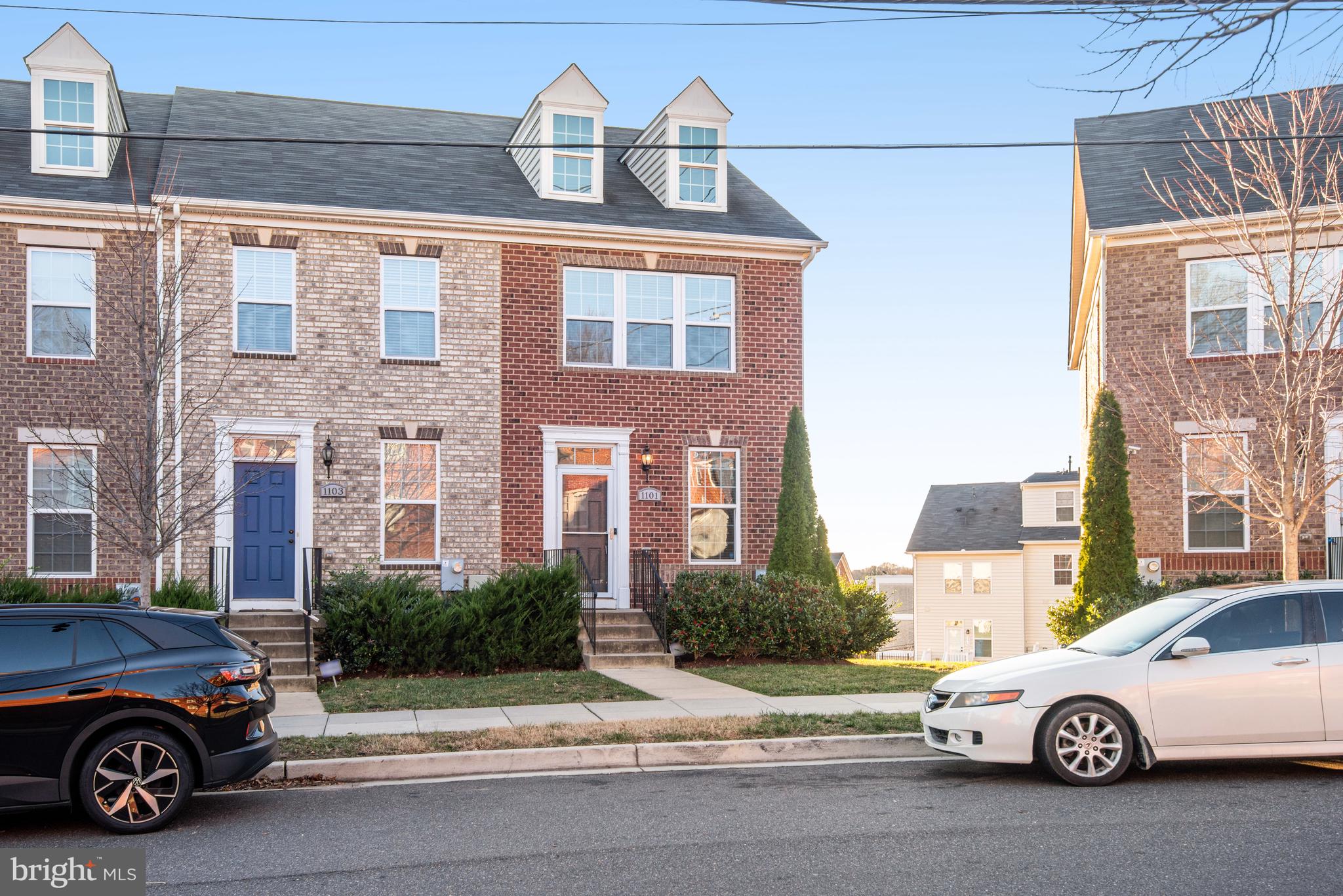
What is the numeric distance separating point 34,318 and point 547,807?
510 inches

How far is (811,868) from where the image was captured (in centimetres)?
643

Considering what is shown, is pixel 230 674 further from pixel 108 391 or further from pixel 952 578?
pixel 952 578

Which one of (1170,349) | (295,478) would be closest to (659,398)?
(295,478)

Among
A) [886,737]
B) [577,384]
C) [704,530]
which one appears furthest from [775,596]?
[886,737]

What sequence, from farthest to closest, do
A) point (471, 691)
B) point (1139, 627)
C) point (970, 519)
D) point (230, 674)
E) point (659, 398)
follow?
point (970, 519) → point (659, 398) → point (471, 691) → point (1139, 627) → point (230, 674)

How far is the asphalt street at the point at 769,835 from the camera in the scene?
6.21 m

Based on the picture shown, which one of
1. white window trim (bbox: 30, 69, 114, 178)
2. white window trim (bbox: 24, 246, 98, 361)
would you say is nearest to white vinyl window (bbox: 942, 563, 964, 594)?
white window trim (bbox: 24, 246, 98, 361)

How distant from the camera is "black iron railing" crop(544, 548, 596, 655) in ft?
54.6

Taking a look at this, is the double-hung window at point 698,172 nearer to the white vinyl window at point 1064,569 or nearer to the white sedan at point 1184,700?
the white sedan at point 1184,700

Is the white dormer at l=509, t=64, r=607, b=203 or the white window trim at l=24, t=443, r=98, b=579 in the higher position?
the white dormer at l=509, t=64, r=607, b=203

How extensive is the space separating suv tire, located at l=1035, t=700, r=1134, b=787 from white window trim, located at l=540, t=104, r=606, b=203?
1333 centimetres

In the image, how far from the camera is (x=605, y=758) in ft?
31.9

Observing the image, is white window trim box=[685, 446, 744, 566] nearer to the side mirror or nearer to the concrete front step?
the concrete front step

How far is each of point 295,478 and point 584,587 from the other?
445cm
